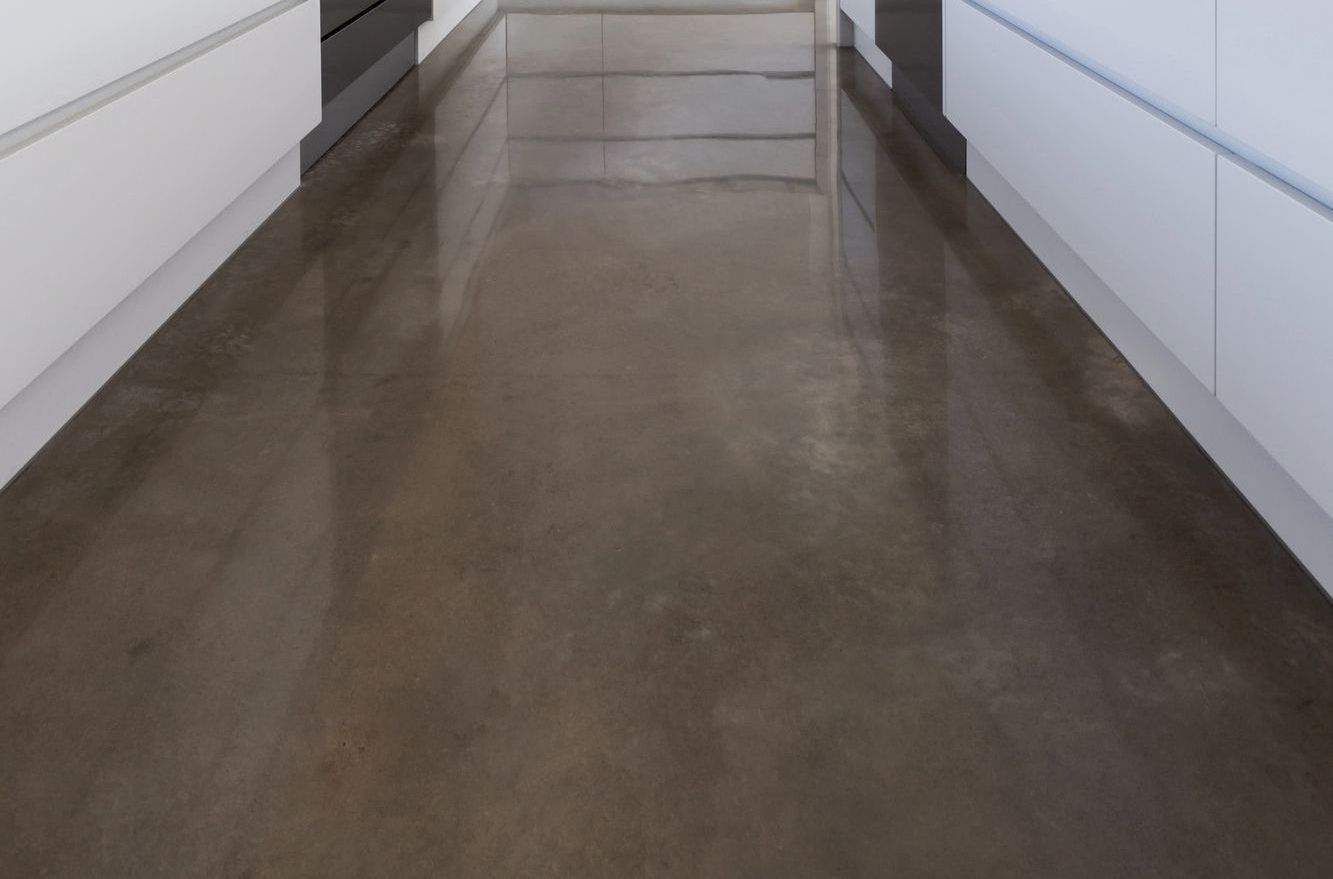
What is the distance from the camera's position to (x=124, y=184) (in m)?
2.52

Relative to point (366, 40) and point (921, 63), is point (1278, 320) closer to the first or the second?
point (921, 63)

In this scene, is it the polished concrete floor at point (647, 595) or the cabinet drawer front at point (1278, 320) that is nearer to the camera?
the polished concrete floor at point (647, 595)

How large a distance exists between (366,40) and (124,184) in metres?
2.46

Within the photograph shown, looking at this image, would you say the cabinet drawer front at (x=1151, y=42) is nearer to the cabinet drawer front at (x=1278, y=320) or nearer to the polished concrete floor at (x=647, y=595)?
the cabinet drawer front at (x=1278, y=320)

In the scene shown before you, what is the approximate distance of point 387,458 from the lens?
7.57 ft

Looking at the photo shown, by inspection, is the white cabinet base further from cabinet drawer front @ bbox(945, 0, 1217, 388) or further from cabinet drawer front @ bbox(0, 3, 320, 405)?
cabinet drawer front @ bbox(945, 0, 1217, 388)

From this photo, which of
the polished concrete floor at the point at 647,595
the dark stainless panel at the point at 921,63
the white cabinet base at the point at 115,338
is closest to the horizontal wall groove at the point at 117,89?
the white cabinet base at the point at 115,338

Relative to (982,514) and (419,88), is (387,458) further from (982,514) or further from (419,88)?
(419,88)

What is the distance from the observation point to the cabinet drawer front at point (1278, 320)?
1711mm

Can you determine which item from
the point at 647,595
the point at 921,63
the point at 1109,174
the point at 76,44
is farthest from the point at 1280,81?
the point at 921,63

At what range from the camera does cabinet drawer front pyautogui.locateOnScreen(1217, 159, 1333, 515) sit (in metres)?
1.71

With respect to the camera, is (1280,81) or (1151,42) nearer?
(1280,81)

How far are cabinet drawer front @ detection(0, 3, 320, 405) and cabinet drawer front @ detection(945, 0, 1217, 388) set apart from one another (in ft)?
5.83

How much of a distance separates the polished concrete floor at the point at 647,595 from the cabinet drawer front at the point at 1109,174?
7.8 inches
